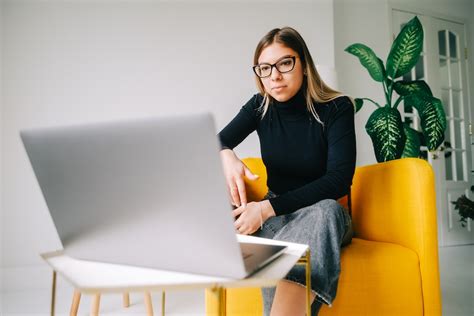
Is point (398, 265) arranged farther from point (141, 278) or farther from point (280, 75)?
point (141, 278)

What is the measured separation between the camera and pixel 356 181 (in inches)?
52.0

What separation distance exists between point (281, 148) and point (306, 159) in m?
0.10

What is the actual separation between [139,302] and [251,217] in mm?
1275

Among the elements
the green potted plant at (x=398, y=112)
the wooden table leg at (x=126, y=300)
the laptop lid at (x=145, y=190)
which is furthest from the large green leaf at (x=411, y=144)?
the laptop lid at (x=145, y=190)

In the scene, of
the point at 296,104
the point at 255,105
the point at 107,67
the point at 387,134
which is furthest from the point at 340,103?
the point at 107,67

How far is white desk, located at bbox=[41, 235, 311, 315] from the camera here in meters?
0.41

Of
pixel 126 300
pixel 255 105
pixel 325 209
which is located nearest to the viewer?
pixel 325 209

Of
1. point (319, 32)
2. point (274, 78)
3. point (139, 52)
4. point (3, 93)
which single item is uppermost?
point (319, 32)

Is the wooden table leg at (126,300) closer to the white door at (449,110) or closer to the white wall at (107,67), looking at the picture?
the white wall at (107,67)

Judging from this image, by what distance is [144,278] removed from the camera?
44cm

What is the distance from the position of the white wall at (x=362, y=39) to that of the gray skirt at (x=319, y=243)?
237 cm

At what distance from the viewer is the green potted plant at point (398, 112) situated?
1.79 m

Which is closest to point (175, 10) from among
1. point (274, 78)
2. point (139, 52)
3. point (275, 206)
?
point (139, 52)

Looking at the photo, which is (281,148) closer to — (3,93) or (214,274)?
(214,274)
